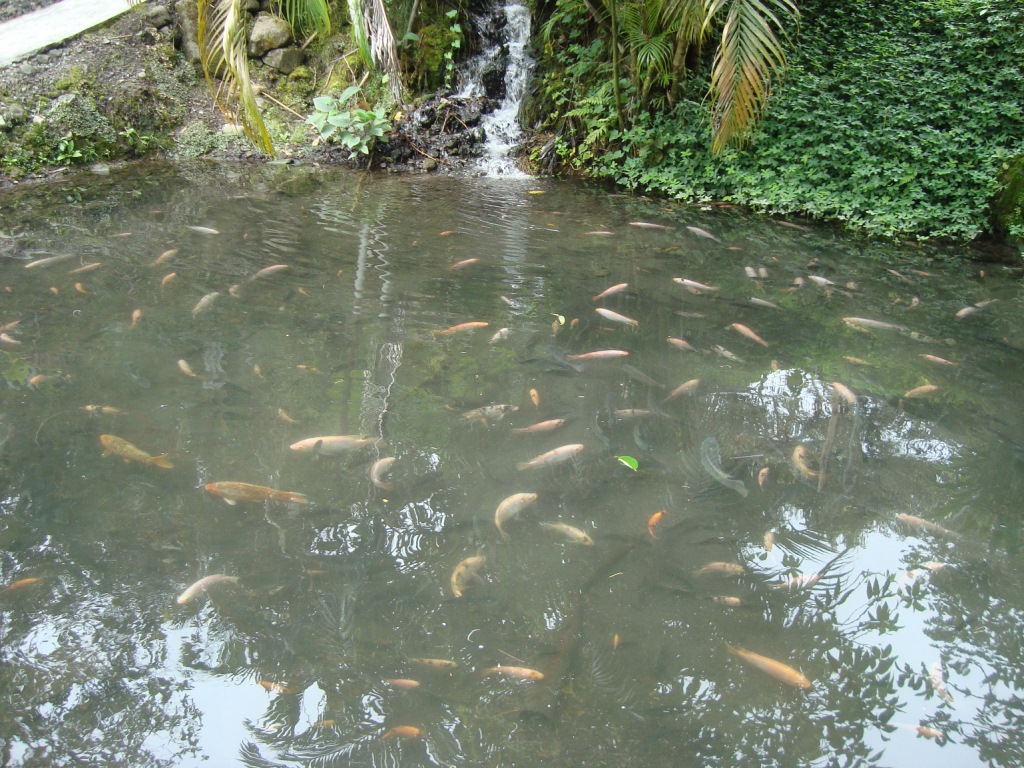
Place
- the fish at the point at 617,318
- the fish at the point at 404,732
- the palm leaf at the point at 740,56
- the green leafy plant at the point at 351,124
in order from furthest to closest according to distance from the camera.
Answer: the green leafy plant at the point at 351,124 < the palm leaf at the point at 740,56 < the fish at the point at 617,318 < the fish at the point at 404,732

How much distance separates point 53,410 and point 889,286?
5538mm

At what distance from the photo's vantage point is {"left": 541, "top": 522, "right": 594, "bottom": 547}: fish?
114 inches

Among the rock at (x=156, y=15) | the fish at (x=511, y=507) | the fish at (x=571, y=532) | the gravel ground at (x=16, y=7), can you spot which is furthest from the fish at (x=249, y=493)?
the gravel ground at (x=16, y=7)

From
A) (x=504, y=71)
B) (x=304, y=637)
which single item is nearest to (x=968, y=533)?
(x=304, y=637)

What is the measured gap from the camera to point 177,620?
98.9 inches

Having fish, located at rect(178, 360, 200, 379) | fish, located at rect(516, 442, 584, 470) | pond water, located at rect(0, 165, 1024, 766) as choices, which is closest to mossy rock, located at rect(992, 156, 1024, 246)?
pond water, located at rect(0, 165, 1024, 766)

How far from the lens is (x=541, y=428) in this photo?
3.51 metres

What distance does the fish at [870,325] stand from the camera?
4.75m

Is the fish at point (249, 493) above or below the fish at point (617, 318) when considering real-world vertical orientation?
below

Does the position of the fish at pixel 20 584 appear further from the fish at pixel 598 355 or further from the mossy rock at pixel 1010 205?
the mossy rock at pixel 1010 205

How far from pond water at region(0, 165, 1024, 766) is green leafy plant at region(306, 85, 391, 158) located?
11.1ft

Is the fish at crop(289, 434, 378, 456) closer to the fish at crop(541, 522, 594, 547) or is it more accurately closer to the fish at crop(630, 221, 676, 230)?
the fish at crop(541, 522, 594, 547)

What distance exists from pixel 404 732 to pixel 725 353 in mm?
2932

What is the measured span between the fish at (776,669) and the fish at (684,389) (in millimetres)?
1624
